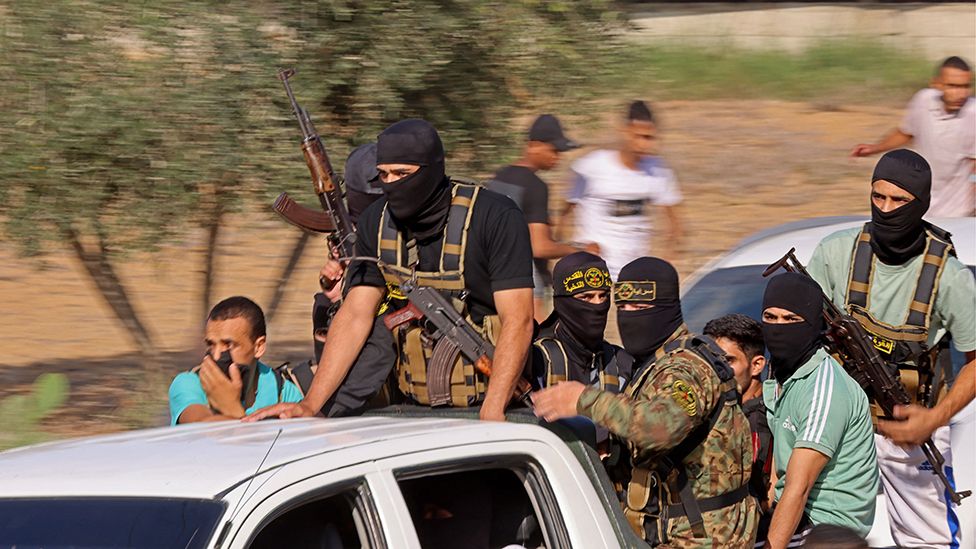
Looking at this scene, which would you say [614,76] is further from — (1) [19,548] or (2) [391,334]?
(1) [19,548]

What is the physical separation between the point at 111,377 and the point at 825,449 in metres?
8.30

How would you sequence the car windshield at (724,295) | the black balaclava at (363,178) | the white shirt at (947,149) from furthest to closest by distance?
1. the white shirt at (947,149)
2. the car windshield at (724,295)
3. the black balaclava at (363,178)

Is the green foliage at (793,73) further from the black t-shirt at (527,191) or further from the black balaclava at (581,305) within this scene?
the black balaclava at (581,305)

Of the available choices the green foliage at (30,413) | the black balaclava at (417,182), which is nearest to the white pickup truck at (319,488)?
the black balaclava at (417,182)

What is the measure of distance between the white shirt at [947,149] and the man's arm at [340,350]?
4860mm

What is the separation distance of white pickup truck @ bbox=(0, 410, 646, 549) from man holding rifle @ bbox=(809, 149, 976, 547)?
168cm

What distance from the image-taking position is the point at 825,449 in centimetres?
441

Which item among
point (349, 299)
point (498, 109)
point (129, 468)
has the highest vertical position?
point (498, 109)

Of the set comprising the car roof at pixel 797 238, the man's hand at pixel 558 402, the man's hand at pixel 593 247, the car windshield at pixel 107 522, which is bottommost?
the car windshield at pixel 107 522

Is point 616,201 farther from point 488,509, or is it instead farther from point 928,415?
point 488,509

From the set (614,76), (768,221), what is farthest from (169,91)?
(768,221)

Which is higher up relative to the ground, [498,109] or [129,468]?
[498,109]

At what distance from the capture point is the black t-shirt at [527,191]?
7.95 meters

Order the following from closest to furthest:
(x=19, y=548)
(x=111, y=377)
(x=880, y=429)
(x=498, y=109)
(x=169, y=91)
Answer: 1. (x=19, y=548)
2. (x=880, y=429)
3. (x=169, y=91)
4. (x=498, y=109)
5. (x=111, y=377)
